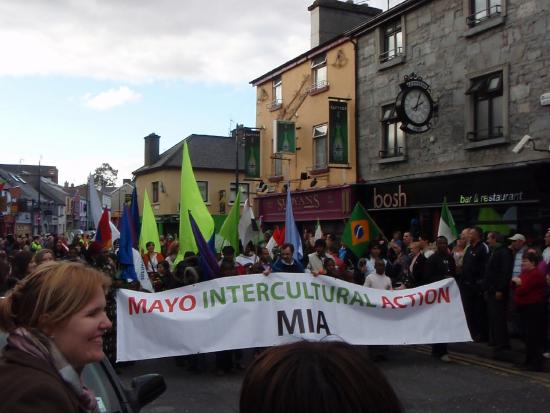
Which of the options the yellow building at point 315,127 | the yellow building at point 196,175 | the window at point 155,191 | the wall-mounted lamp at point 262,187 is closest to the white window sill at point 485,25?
the yellow building at point 315,127

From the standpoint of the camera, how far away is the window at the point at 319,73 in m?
22.1

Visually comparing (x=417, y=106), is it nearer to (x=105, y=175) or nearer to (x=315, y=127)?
(x=315, y=127)

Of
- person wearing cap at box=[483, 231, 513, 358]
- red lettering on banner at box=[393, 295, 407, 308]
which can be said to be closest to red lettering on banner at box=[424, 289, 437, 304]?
red lettering on banner at box=[393, 295, 407, 308]

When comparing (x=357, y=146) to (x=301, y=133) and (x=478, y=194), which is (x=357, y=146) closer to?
(x=301, y=133)

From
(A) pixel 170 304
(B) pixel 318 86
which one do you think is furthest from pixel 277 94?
(A) pixel 170 304

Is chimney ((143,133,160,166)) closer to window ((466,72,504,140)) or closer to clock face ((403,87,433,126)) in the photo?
clock face ((403,87,433,126))

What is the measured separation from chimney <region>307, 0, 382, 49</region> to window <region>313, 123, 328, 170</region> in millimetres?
3491

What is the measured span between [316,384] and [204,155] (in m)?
44.5

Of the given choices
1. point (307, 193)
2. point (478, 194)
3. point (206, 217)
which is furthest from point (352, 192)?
point (206, 217)

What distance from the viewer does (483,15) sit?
611 inches

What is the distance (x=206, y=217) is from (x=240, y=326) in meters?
2.77

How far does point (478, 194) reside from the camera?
15.4m

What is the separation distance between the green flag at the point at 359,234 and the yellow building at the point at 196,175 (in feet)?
95.1

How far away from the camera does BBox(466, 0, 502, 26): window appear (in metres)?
15.0
